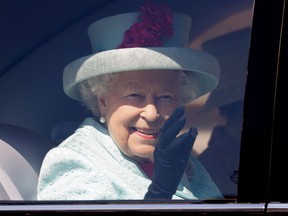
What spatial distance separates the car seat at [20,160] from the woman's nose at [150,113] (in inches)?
14.7

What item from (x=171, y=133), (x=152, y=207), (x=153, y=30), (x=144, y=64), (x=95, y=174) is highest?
(x=153, y=30)

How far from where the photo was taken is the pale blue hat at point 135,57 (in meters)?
2.75

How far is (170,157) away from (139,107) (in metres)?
0.22

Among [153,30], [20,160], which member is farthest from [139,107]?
[20,160]

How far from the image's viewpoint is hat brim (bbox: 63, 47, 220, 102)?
2.75 metres

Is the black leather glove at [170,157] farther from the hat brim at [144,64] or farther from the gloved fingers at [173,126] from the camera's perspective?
the hat brim at [144,64]

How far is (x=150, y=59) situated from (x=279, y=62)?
1.58 feet

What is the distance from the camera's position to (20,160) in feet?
9.17

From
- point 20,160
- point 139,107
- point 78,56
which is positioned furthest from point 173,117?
point 20,160

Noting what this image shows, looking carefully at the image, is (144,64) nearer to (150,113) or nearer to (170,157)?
(150,113)

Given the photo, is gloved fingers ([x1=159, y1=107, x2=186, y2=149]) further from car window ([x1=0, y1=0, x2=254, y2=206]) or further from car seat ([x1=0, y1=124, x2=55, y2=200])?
car seat ([x1=0, y1=124, x2=55, y2=200])

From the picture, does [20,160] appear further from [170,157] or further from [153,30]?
[153,30]

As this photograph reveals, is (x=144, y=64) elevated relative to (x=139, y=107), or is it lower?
elevated

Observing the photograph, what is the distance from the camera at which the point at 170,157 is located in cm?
279
